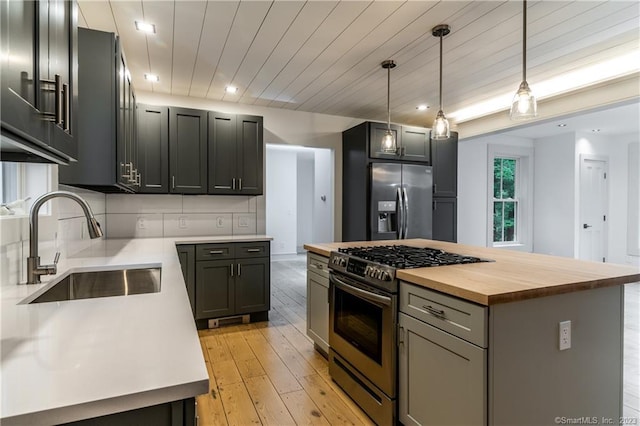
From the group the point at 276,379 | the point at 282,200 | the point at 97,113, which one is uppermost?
the point at 97,113

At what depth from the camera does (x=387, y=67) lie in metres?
2.98

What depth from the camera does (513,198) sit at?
6.45 m

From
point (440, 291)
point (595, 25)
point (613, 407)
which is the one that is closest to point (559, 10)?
point (595, 25)

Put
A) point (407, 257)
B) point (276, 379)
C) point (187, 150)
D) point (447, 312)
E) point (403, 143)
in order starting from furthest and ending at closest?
point (403, 143)
point (187, 150)
point (276, 379)
point (407, 257)
point (447, 312)

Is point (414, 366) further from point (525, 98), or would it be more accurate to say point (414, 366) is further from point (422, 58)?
point (422, 58)

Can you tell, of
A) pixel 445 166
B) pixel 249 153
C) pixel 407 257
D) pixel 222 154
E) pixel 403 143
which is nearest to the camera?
pixel 407 257

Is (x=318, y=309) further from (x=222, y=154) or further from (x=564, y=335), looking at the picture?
(x=222, y=154)

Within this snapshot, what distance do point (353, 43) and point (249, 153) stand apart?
1793 millimetres

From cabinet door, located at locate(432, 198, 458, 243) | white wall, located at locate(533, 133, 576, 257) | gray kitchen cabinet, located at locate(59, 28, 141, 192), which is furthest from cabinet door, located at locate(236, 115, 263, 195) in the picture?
white wall, located at locate(533, 133, 576, 257)

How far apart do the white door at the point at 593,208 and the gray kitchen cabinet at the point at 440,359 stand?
595 cm

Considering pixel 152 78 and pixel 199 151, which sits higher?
pixel 152 78

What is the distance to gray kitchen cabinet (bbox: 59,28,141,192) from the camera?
196 centimetres

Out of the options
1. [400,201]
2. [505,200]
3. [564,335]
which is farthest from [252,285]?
[505,200]

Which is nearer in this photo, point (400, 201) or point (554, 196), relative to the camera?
point (400, 201)
